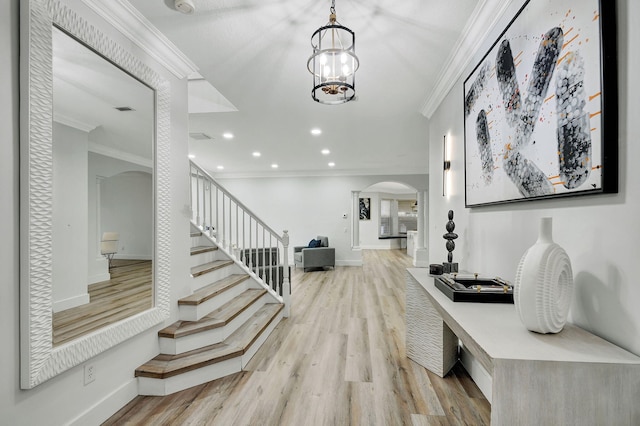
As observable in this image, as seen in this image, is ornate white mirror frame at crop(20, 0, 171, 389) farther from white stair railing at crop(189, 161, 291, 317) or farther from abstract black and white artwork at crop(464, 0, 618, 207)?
abstract black and white artwork at crop(464, 0, 618, 207)

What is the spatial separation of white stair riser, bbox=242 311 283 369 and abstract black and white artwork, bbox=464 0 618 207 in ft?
7.56

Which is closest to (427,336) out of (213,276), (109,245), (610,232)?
(610,232)

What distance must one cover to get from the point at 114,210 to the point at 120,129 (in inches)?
22.2

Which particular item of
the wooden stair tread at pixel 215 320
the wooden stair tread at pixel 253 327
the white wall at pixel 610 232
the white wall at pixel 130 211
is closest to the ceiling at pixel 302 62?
the white wall at pixel 610 232

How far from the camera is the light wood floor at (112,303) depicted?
5.25 ft

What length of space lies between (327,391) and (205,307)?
1.31 metres

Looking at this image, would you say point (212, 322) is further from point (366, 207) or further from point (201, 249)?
point (366, 207)

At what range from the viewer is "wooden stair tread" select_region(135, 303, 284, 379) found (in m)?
2.11

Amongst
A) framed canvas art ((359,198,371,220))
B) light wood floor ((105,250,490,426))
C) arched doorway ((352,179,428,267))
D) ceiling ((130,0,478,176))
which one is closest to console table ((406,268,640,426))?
light wood floor ((105,250,490,426))

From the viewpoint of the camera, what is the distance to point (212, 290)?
2.91 meters

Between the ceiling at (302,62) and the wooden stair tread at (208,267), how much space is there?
1.89 metres

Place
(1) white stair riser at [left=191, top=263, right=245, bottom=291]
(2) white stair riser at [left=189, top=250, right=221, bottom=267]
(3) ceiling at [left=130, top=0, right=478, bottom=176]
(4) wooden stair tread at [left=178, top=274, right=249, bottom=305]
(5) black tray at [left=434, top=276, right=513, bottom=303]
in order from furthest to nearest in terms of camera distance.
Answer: (2) white stair riser at [left=189, top=250, right=221, bottom=267] → (1) white stair riser at [left=191, top=263, right=245, bottom=291] → (4) wooden stair tread at [left=178, top=274, right=249, bottom=305] → (3) ceiling at [left=130, top=0, right=478, bottom=176] → (5) black tray at [left=434, top=276, right=513, bottom=303]

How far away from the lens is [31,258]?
4.61ft

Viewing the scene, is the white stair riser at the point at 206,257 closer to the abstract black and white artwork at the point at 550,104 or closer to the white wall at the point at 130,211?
the white wall at the point at 130,211
